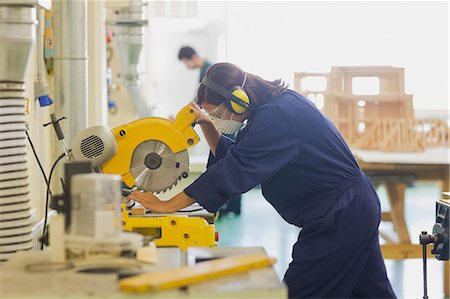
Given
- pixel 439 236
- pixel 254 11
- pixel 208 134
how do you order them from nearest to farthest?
pixel 208 134, pixel 439 236, pixel 254 11

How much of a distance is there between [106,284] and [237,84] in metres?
1.10

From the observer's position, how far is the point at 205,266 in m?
1.60

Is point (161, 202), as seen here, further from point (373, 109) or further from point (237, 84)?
point (373, 109)

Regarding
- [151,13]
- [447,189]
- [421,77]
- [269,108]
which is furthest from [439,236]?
[421,77]

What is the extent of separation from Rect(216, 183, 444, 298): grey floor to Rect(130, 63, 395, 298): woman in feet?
6.35

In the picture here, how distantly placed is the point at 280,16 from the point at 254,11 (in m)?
0.28

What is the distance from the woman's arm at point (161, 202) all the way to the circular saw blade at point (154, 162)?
0.08 m

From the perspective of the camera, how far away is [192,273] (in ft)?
4.99

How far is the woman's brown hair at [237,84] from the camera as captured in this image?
2.46 m

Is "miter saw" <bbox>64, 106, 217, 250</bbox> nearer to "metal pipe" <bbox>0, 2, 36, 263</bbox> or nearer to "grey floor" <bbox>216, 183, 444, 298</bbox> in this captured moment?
"metal pipe" <bbox>0, 2, 36, 263</bbox>

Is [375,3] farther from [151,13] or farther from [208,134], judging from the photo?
[208,134]

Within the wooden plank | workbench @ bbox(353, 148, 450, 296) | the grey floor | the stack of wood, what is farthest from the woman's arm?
the stack of wood

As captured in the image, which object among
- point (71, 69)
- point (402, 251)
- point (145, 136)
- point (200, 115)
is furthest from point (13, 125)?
point (402, 251)

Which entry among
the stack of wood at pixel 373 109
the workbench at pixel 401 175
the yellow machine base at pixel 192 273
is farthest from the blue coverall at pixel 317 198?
the stack of wood at pixel 373 109
